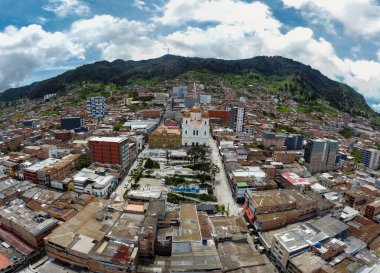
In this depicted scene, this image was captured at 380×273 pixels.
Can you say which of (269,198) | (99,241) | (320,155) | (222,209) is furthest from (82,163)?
(320,155)

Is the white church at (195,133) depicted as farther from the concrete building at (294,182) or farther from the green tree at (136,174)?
the concrete building at (294,182)

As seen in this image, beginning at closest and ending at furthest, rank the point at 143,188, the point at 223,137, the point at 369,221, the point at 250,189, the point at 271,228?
the point at 271,228, the point at 369,221, the point at 250,189, the point at 143,188, the point at 223,137

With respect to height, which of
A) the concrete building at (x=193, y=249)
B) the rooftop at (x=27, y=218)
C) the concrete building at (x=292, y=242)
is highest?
the concrete building at (x=193, y=249)

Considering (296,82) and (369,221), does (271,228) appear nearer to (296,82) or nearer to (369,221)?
(369,221)

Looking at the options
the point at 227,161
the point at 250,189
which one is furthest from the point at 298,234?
the point at 227,161

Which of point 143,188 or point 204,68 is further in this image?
point 204,68

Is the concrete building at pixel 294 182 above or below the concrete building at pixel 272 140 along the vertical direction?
below

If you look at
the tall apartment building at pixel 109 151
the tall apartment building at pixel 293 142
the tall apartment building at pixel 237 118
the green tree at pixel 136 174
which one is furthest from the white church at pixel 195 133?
the tall apartment building at pixel 293 142

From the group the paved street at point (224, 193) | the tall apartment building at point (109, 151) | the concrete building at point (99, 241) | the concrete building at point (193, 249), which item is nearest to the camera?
the concrete building at point (193, 249)
